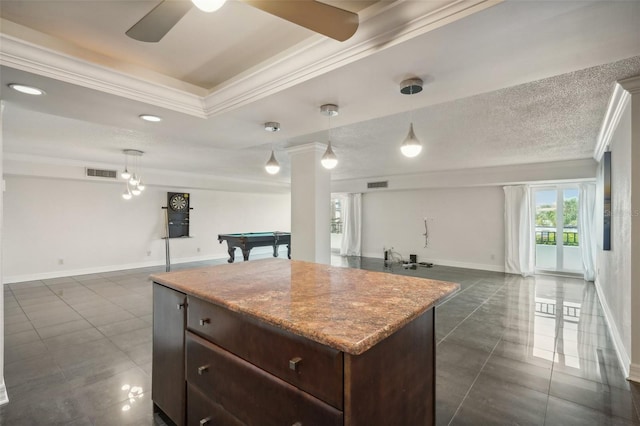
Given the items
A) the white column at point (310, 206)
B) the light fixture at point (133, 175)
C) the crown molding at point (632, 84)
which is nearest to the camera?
the crown molding at point (632, 84)

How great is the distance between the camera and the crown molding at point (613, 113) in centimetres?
263

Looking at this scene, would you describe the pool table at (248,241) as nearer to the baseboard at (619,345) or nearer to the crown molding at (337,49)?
the crown molding at (337,49)

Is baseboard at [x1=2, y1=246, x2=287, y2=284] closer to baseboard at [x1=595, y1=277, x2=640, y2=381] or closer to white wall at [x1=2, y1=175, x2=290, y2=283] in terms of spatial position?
white wall at [x1=2, y1=175, x2=290, y2=283]

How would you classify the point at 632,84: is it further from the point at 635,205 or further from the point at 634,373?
the point at 634,373

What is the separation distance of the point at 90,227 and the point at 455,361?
25.9ft

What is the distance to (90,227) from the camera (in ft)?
23.1

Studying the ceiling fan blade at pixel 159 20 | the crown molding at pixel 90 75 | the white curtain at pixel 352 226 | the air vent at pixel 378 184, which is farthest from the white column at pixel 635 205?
the white curtain at pixel 352 226

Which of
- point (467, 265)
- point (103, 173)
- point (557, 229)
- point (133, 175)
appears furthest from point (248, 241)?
point (557, 229)

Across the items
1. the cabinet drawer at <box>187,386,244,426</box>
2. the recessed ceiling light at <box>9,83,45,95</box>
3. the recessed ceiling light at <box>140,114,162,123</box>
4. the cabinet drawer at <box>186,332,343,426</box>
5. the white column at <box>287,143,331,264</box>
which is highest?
the recessed ceiling light at <box>140,114,162,123</box>

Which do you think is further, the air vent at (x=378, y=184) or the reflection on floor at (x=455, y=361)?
the air vent at (x=378, y=184)

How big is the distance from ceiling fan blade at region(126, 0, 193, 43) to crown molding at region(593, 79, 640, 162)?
10.8 feet

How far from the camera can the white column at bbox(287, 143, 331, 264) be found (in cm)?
407

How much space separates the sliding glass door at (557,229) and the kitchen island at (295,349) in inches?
273

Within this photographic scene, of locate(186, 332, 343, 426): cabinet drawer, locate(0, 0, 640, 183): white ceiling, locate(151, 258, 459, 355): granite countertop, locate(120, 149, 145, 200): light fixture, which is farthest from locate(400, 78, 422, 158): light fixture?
locate(120, 149, 145, 200): light fixture
